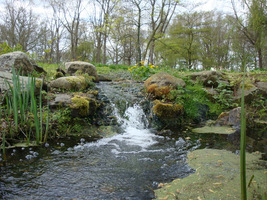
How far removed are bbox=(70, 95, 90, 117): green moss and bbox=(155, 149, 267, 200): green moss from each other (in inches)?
106

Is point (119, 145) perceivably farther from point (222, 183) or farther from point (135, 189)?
point (222, 183)

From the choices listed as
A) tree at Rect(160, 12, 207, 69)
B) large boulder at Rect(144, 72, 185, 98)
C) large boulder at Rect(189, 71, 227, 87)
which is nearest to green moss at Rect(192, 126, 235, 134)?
large boulder at Rect(144, 72, 185, 98)

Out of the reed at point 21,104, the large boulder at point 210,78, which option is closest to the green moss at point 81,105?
the reed at point 21,104

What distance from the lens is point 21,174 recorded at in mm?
2102

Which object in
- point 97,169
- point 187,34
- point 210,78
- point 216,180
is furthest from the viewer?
point 187,34

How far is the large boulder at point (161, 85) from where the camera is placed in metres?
5.64

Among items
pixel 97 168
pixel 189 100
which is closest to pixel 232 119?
pixel 189 100

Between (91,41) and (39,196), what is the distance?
86.7ft

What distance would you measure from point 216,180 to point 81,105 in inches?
128

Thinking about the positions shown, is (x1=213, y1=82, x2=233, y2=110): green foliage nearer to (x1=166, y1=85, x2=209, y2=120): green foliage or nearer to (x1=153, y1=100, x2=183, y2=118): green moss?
(x1=166, y1=85, x2=209, y2=120): green foliage

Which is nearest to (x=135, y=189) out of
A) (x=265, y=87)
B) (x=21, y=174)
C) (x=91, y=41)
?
(x=21, y=174)

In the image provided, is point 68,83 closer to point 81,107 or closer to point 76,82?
point 76,82

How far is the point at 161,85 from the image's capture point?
19.1ft

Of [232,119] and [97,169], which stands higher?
[232,119]
